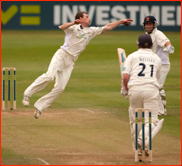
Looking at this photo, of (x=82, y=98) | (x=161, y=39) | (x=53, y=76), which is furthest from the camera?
(x=82, y=98)

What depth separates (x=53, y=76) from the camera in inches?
347

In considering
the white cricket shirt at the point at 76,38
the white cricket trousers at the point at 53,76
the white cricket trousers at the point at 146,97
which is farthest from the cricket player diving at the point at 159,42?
the white cricket trousers at the point at 146,97

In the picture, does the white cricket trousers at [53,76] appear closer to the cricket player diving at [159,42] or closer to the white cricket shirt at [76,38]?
the white cricket shirt at [76,38]

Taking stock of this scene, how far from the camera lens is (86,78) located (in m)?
16.7

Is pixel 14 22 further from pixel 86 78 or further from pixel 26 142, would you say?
pixel 26 142

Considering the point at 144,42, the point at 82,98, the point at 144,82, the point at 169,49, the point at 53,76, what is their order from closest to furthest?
the point at 144,82 < the point at 144,42 < the point at 53,76 < the point at 169,49 < the point at 82,98

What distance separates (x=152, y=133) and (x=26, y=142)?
2227mm

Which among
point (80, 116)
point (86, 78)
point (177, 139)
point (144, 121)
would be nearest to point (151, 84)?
point (144, 121)

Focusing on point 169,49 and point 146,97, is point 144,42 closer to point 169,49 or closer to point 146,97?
point 146,97

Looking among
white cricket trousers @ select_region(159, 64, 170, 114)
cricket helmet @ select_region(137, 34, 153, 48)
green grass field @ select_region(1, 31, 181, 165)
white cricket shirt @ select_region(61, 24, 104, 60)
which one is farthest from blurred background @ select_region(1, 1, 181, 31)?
cricket helmet @ select_region(137, 34, 153, 48)

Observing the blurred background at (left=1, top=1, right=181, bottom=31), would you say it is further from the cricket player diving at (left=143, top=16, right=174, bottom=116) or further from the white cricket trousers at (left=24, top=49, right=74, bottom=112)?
the white cricket trousers at (left=24, top=49, right=74, bottom=112)

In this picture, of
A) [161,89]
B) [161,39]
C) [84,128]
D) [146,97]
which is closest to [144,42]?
[146,97]

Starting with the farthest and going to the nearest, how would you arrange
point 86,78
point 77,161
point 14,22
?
point 14,22
point 86,78
point 77,161

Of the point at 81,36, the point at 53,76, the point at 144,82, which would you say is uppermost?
the point at 81,36
